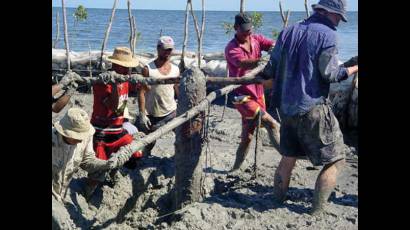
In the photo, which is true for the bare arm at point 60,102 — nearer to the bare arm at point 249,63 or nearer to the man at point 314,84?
the man at point 314,84

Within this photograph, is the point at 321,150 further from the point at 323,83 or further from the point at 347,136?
the point at 347,136

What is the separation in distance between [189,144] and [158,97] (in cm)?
144

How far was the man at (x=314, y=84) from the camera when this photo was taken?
409cm

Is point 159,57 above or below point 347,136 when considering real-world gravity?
above

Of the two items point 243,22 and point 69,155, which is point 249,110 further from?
point 69,155

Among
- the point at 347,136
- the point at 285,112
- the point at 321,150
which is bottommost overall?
the point at 347,136

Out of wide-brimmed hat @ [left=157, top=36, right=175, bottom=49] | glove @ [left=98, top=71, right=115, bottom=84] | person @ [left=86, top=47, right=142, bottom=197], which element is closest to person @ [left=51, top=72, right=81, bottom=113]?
glove @ [left=98, top=71, right=115, bottom=84]

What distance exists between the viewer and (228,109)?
10445mm

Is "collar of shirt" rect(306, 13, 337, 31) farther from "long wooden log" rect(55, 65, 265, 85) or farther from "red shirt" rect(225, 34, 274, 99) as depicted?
"red shirt" rect(225, 34, 274, 99)

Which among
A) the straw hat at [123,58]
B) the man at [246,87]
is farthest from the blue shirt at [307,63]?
the straw hat at [123,58]

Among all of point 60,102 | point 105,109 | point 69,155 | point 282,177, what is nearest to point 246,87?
point 282,177
